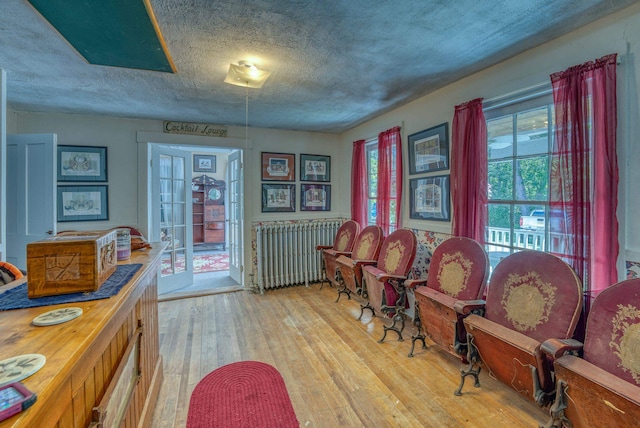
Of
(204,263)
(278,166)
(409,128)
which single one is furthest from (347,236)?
(204,263)

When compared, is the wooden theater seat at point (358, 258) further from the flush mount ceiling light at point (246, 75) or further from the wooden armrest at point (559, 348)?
the flush mount ceiling light at point (246, 75)

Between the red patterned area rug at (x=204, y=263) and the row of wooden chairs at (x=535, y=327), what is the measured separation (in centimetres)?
296

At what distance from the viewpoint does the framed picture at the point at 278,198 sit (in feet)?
14.5

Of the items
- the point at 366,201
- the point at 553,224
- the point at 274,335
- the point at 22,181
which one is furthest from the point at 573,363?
the point at 22,181

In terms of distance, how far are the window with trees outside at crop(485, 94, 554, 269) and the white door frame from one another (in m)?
3.07

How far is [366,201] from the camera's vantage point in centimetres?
409

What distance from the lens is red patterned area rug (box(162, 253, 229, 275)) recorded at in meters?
4.16

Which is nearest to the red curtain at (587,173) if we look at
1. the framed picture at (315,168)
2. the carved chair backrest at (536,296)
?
the carved chair backrest at (536,296)

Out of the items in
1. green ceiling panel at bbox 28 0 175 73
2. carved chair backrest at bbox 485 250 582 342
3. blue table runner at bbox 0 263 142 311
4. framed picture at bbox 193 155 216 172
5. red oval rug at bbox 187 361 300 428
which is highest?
framed picture at bbox 193 155 216 172

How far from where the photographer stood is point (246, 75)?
2.41 meters

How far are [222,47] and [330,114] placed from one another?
6.06 ft

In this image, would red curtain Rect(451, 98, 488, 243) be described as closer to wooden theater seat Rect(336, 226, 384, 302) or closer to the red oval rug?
wooden theater seat Rect(336, 226, 384, 302)

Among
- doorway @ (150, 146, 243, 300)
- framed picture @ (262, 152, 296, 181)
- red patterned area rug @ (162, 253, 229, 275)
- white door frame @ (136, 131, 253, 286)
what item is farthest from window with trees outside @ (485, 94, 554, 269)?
red patterned area rug @ (162, 253, 229, 275)

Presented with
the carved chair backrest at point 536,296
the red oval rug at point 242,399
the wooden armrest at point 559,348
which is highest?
the carved chair backrest at point 536,296
